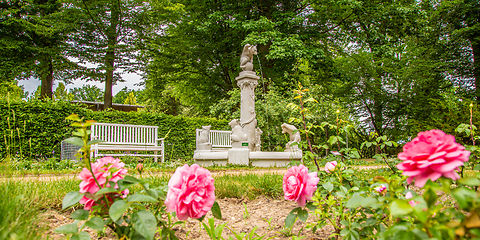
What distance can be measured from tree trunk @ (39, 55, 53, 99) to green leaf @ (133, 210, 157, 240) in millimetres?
15123

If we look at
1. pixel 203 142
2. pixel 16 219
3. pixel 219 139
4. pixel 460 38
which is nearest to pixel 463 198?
pixel 16 219

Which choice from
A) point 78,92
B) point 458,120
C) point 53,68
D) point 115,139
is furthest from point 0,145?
point 78,92

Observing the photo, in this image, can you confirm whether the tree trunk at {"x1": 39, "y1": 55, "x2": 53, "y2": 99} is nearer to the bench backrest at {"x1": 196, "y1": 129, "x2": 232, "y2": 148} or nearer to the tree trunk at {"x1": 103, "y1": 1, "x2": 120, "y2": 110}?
the tree trunk at {"x1": 103, "y1": 1, "x2": 120, "y2": 110}

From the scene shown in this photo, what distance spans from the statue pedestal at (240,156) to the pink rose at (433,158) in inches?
288

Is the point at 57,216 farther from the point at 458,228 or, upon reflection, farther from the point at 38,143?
the point at 38,143

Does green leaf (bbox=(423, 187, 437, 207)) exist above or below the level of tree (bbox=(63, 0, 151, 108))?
below

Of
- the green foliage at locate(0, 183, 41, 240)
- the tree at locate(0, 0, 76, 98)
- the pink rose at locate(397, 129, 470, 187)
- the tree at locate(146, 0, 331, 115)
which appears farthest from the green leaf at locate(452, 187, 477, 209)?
the tree at locate(0, 0, 76, 98)

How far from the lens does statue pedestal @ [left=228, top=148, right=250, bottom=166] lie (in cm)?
808

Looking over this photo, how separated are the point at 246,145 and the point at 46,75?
11160 mm

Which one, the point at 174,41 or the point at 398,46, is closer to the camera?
the point at 398,46

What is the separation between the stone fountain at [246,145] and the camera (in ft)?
26.9

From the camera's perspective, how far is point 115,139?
28.3 ft

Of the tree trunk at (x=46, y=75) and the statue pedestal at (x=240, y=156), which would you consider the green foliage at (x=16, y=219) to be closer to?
the statue pedestal at (x=240, y=156)

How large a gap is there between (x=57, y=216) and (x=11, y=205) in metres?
0.97
